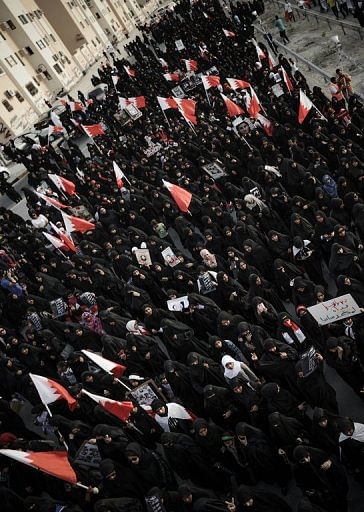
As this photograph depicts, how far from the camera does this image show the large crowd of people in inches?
234

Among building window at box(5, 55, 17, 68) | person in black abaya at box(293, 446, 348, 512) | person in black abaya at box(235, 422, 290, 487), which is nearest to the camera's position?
person in black abaya at box(293, 446, 348, 512)

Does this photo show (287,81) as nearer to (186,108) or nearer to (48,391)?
(186,108)

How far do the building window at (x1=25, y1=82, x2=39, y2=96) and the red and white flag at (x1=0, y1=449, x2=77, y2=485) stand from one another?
34.4 meters

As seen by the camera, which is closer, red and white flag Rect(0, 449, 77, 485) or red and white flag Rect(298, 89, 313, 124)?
red and white flag Rect(0, 449, 77, 485)

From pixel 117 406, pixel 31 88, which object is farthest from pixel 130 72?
pixel 117 406

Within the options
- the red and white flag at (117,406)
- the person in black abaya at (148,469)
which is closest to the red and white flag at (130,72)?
the red and white flag at (117,406)

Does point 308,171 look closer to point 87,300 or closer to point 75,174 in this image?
point 87,300

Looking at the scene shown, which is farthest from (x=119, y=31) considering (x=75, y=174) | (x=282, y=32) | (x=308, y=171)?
(x=308, y=171)

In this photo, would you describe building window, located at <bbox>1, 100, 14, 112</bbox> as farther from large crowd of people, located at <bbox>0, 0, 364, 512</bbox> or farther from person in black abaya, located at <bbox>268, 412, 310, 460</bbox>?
person in black abaya, located at <bbox>268, 412, 310, 460</bbox>

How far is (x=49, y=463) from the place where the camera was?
6.02 meters

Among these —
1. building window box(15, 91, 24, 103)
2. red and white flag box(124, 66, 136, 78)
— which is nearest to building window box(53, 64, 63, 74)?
building window box(15, 91, 24, 103)

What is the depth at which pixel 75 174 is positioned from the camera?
1767 centimetres

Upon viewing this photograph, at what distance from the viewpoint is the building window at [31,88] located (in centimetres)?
3622

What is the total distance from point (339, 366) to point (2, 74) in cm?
3365
